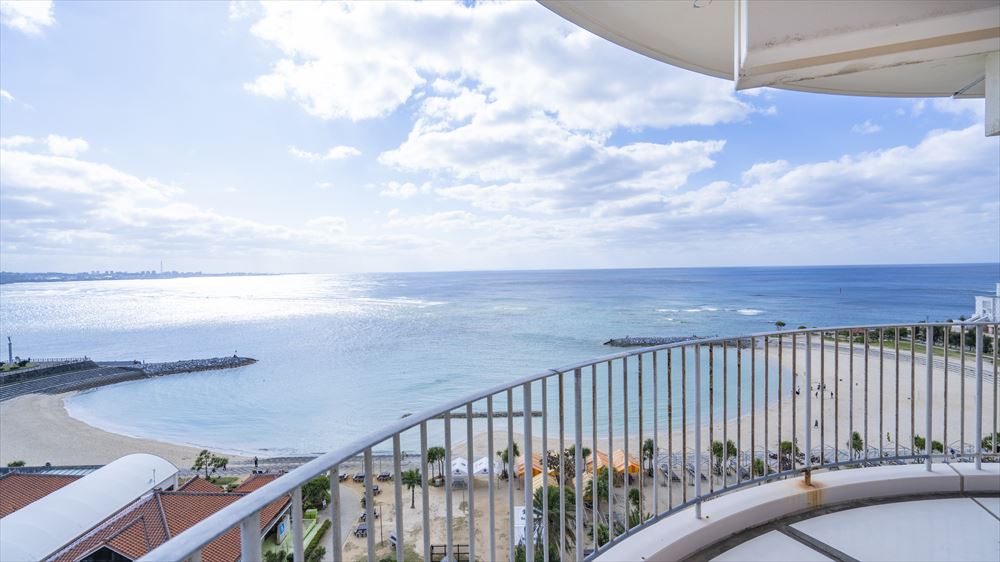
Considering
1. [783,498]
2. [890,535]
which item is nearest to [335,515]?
[783,498]

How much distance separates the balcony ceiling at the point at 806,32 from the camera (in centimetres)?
182

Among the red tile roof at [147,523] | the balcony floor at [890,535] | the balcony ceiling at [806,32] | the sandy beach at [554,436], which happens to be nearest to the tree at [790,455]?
the balcony floor at [890,535]

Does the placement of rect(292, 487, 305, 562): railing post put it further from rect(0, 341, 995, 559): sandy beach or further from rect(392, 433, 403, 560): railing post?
rect(0, 341, 995, 559): sandy beach

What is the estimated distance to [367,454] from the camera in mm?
1015

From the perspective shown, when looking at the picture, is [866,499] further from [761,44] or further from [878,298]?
[878,298]

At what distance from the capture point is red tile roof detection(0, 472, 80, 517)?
11.7 metres

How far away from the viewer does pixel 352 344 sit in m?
45.5

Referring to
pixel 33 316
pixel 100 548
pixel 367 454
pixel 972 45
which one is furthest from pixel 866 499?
pixel 33 316

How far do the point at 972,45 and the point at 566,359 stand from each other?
105 feet

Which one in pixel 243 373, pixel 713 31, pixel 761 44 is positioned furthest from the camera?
pixel 243 373

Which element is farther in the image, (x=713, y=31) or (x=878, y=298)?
(x=878, y=298)

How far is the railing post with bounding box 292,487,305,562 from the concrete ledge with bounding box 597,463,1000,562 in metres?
1.48

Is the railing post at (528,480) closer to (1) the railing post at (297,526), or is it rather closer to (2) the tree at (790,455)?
(1) the railing post at (297,526)

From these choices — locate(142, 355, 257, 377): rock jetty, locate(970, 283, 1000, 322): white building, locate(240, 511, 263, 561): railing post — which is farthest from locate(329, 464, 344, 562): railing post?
locate(142, 355, 257, 377): rock jetty
